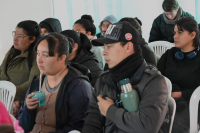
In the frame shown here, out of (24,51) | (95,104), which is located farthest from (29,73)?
(95,104)

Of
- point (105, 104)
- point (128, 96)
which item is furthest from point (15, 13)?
point (128, 96)

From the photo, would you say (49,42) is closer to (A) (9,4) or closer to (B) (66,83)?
(B) (66,83)

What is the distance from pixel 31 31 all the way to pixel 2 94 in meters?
0.72

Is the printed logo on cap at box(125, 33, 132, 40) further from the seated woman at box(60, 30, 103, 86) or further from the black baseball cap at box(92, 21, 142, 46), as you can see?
the seated woman at box(60, 30, 103, 86)

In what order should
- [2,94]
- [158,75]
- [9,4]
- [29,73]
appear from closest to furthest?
[158,75] → [2,94] → [29,73] → [9,4]

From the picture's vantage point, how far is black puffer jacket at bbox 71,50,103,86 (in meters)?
2.38

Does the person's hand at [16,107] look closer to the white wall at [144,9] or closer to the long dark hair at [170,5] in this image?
the long dark hair at [170,5]

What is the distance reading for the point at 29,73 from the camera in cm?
237

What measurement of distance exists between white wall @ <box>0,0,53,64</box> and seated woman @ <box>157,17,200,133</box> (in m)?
3.81

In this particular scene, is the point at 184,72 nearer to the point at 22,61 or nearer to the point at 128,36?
the point at 128,36

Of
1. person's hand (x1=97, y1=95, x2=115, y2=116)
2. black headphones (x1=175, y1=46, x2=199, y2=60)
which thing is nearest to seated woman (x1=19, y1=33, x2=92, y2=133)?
person's hand (x1=97, y1=95, x2=115, y2=116)

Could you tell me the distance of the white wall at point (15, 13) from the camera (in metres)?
5.29

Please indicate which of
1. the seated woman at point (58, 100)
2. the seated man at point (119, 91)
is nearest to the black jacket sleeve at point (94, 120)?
the seated man at point (119, 91)

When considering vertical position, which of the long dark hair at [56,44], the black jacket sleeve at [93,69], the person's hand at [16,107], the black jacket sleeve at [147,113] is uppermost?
the long dark hair at [56,44]
